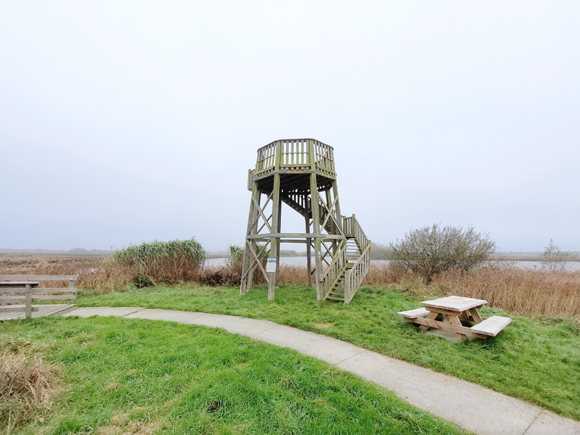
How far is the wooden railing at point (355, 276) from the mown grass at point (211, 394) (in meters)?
4.36

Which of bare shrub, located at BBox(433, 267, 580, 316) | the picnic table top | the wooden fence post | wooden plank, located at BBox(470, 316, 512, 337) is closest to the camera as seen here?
wooden plank, located at BBox(470, 316, 512, 337)

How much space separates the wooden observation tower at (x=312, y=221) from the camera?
9664 millimetres

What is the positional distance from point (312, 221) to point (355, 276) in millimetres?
2737

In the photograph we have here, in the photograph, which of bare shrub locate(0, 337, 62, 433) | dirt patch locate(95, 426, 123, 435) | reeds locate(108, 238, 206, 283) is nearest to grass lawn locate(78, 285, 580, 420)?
dirt patch locate(95, 426, 123, 435)

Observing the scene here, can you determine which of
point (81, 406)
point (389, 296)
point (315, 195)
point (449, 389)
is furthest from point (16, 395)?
point (389, 296)

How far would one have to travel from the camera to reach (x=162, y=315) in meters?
7.66

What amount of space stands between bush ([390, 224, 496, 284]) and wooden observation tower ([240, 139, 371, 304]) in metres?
3.64

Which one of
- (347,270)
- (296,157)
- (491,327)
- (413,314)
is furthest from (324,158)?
(491,327)

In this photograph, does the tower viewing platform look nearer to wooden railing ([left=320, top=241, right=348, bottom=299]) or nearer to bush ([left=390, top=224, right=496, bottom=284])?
wooden railing ([left=320, top=241, right=348, bottom=299])

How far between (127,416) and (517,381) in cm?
511

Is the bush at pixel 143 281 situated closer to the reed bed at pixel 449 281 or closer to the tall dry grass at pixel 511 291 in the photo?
the reed bed at pixel 449 281

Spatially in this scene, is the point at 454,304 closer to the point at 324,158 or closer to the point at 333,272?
the point at 333,272

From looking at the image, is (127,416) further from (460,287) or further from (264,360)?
(460,287)

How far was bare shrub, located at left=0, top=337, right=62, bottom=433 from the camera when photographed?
2982 mm
